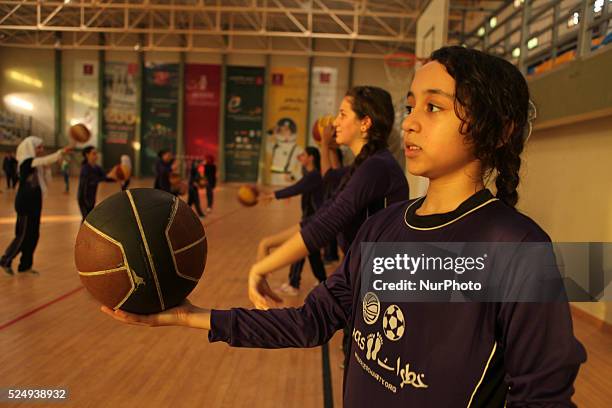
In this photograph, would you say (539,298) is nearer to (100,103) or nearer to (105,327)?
(105,327)

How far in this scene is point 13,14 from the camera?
15.5 m

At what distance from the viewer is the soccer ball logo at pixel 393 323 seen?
3.28 feet

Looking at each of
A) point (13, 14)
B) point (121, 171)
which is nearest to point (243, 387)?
point (121, 171)

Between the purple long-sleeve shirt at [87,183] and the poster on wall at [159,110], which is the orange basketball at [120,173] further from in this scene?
the poster on wall at [159,110]

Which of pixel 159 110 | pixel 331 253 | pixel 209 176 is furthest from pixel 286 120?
pixel 331 253

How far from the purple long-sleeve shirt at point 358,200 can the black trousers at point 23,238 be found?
448 centimetres

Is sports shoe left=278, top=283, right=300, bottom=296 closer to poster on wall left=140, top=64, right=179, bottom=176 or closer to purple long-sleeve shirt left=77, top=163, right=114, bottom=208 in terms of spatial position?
purple long-sleeve shirt left=77, top=163, right=114, bottom=208

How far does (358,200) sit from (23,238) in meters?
4.87

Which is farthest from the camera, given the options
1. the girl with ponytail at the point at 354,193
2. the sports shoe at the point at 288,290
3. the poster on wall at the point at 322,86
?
the poster on wall at the point at 322,86

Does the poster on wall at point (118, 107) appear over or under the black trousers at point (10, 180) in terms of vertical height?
over

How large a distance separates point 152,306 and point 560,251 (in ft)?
15.7

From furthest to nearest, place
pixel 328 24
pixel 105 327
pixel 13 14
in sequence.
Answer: pixel 328 24 < pixel 13 14 < pixel 105 327

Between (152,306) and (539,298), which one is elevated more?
(539,298)

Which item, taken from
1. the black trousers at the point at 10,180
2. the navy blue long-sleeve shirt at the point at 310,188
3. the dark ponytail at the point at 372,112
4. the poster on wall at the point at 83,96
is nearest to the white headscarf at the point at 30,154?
the navy blue long-sleeve shirt at the point at 310,188
